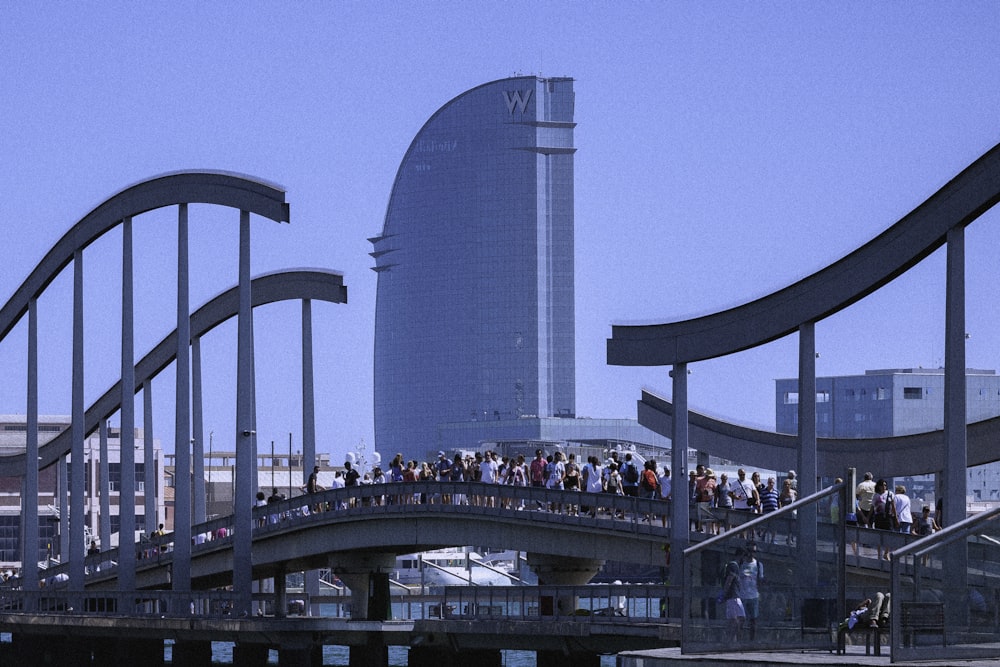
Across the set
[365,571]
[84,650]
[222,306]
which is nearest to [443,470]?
[365,571]

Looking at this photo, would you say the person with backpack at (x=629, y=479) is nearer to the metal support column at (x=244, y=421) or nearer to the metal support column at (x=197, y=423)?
the metal support column at (x=244, y=421)

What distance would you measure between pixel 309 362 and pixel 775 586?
124 ft

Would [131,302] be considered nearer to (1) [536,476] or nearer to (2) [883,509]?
(1) [536,476]

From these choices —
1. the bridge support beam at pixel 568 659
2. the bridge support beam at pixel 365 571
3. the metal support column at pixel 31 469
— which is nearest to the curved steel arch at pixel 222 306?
the metal support column at pixel 31 469

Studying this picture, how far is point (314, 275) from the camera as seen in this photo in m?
59.3

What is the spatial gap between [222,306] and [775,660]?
147ft

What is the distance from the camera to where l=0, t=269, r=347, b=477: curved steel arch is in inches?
2329

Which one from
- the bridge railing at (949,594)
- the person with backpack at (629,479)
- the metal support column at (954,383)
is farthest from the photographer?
the person with backpack at (629,479)

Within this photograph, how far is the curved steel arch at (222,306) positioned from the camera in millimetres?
59156

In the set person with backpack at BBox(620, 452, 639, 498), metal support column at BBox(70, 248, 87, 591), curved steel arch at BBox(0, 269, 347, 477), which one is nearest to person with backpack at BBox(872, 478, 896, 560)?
person with backpack at BBox(620, 452, 639, 498)

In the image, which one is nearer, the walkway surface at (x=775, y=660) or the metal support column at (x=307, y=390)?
the walkway surface at (x=775, y=660)

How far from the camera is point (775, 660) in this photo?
877 inches

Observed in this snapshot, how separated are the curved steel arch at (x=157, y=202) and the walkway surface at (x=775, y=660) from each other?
29.5 m

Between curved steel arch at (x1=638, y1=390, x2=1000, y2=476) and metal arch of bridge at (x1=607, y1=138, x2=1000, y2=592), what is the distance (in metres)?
13.6
